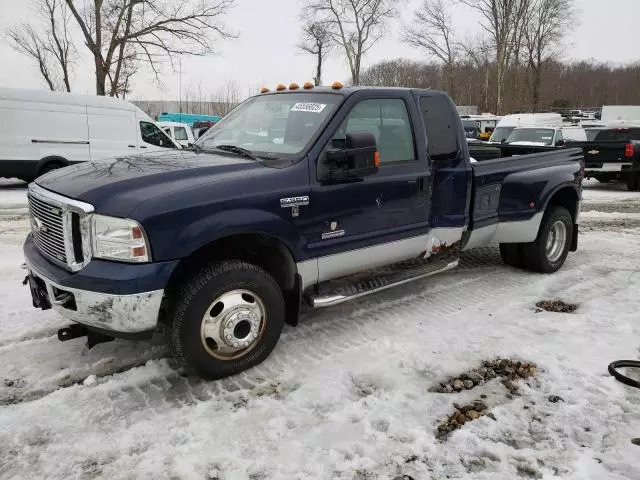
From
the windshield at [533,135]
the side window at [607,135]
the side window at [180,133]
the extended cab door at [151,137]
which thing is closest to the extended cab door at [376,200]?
the extended cab door at [151,137]

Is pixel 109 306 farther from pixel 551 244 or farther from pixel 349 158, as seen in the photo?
pixel 551 244

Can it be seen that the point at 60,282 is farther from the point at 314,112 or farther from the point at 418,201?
the point at 418,201

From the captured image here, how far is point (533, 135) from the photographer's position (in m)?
15.8

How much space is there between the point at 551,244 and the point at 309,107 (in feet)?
12.0

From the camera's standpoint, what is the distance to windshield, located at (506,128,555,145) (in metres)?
15.6

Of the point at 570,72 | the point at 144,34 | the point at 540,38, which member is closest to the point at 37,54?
the point at 144,34

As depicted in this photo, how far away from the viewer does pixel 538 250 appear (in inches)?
229

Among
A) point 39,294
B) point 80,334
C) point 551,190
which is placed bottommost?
point 80,334

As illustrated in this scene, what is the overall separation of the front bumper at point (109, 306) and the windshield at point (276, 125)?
142 centimetres

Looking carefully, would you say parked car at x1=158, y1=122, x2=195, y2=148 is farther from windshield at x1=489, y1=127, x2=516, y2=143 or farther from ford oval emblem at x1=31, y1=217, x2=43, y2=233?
ford oval emblem at x1=31, y1=217, x2=43, y2=233

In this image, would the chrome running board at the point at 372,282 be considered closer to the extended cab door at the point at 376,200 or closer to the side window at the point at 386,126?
the extended cab door at the point at 376,200

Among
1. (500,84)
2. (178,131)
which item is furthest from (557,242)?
(500,84)

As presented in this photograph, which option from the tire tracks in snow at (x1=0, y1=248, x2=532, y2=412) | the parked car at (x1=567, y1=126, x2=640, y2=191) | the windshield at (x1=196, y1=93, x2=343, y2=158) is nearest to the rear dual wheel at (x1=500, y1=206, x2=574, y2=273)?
the tire tracks in snow at (x1=0, y1=248, x2=532, y2=412)

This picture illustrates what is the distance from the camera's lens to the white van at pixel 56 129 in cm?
1265
